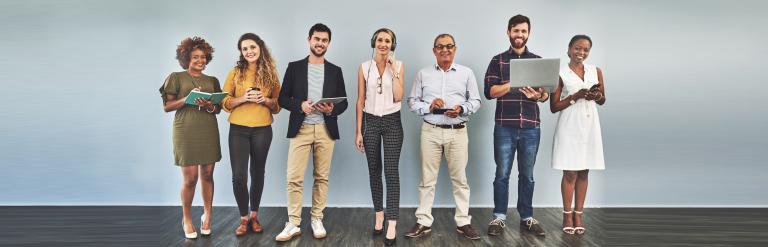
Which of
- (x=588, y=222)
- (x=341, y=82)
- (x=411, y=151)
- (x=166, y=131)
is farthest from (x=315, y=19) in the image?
(x=588, y=222)

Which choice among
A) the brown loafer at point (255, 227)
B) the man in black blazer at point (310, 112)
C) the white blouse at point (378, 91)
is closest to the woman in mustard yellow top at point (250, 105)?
the man in black blazer at point (310, 112)

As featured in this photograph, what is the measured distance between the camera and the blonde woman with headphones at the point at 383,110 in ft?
9.98

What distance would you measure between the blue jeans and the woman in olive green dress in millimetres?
2086

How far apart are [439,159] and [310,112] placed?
982mm

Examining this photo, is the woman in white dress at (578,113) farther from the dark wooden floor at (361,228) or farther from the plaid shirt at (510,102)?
the dark wooden floor at (361,228)

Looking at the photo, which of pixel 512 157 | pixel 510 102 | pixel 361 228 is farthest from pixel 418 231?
pixel 510 102

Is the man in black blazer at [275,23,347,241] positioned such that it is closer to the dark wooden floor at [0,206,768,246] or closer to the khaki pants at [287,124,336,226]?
the khaki pants at [287,124,336,226]

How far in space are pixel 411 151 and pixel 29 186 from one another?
12.1 ft

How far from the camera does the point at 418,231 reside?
3260mm

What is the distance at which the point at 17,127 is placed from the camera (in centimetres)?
426

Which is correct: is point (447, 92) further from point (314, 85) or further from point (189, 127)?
point (189, 127)

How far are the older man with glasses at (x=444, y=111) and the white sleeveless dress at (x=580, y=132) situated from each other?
71cm

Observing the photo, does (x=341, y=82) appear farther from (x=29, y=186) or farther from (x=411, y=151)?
(x=29, y=186)

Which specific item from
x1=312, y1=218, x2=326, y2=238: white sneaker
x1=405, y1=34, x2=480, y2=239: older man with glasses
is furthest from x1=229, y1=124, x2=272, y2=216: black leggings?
x1=405, y1=34, x2=480, y2=239: older man with glasses
